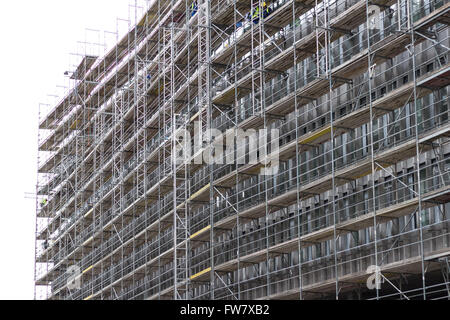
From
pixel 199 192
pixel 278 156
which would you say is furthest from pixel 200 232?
pixel 278 156

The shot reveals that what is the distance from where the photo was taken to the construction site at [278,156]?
86.2 ft

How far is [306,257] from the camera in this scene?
31.9 metres

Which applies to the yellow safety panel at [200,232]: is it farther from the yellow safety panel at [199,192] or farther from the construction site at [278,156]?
the yellow safety panel at [199,192]

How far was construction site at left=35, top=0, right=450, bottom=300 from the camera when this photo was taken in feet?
86.2

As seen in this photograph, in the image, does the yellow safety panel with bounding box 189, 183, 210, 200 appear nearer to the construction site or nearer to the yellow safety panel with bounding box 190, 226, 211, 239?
the construction site

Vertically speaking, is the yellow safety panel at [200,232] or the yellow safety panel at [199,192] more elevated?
the yellow safety panel at [199,192]

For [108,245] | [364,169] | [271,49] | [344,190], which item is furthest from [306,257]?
[108,245]

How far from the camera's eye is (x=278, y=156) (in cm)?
3222

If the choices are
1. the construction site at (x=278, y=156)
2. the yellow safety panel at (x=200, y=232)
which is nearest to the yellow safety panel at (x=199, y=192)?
the construction site at (x=278, y=156)

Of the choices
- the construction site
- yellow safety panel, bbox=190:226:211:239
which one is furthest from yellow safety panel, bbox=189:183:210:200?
yellow safety panel, bbox=190:226:211:239

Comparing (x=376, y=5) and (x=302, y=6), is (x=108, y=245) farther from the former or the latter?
(x=376, y=5)

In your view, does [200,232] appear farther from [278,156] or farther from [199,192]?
[278,156]
